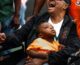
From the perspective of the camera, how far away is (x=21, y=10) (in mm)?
5898

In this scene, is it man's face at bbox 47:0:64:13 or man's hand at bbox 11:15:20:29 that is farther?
man's hand at bbox 11:15:20:29

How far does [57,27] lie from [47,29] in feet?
0.51

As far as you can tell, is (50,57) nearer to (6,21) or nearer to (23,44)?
(23,44)

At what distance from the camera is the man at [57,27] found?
518 cm

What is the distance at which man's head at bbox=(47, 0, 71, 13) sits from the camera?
5.39 m

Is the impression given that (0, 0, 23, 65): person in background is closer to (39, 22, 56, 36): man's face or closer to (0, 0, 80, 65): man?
(0, 0, 80, 65): man

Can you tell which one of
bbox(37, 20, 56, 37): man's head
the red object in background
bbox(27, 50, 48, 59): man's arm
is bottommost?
bbox(27, 50, 48, 59): man's arm

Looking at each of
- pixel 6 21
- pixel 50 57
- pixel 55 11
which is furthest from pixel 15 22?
pixel 50 57

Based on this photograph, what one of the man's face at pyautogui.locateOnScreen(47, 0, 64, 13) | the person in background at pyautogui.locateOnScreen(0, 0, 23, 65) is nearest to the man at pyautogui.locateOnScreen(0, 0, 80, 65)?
the man's face at pyautogui.locateOnScreen(47, 0, 64, 13)

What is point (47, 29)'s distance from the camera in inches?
207

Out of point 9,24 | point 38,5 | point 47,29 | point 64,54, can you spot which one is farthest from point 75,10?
point 9,24

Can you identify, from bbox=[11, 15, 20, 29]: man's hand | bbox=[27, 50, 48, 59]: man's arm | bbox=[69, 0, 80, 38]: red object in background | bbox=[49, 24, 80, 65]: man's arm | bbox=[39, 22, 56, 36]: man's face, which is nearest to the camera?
bbox=[49, 24, 80, 65]: man's arm

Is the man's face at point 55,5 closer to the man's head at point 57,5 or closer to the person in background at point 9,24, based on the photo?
the man's head at point 57,5

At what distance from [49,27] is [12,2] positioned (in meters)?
0.77
